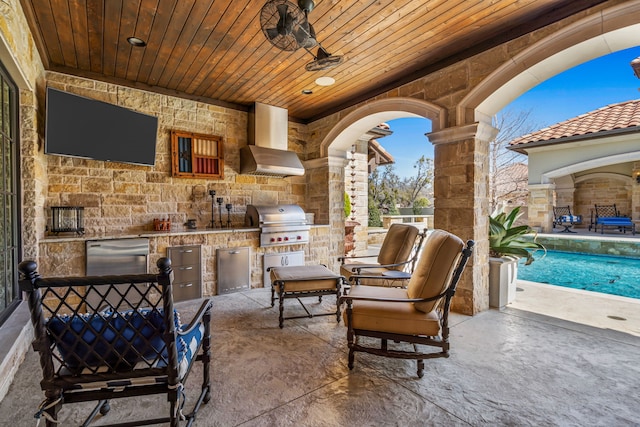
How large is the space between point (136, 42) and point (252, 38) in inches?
46.0

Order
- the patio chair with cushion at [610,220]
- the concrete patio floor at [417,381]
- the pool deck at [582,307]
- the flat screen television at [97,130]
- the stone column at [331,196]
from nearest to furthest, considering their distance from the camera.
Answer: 1. the concrete patio floor at [417,381]
2. the pool deck at [582,307]
3. the flat screen television at [97,130]
4. the stone column at [331,196]
5. the patio chair with cushion at [610,220]

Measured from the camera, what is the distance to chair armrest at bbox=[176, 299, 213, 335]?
1.42m

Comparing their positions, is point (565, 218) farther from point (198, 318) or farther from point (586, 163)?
point (198, 318)

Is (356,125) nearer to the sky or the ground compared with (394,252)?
nearer to the sky

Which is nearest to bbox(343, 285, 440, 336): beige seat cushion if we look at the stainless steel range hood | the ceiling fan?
the ceiling fan

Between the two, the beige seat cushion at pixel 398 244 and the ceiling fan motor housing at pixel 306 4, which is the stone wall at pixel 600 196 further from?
the ceiling fan motor housing at pixel 306 4

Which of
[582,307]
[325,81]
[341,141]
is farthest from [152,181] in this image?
[582,307]

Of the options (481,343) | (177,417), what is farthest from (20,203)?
(481,343)

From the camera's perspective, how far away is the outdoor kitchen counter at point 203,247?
3.21 meters

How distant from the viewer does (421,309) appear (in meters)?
2.10

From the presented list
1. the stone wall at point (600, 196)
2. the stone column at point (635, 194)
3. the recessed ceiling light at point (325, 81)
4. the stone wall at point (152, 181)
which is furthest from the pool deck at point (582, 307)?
the stone wall at point (600, 196)

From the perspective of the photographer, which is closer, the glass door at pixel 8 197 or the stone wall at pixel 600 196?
the glass door at pixel 8 197

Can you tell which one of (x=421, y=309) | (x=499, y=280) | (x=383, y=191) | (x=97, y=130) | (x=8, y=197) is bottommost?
(x=499, y=280)

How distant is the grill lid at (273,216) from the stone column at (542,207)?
888cm
